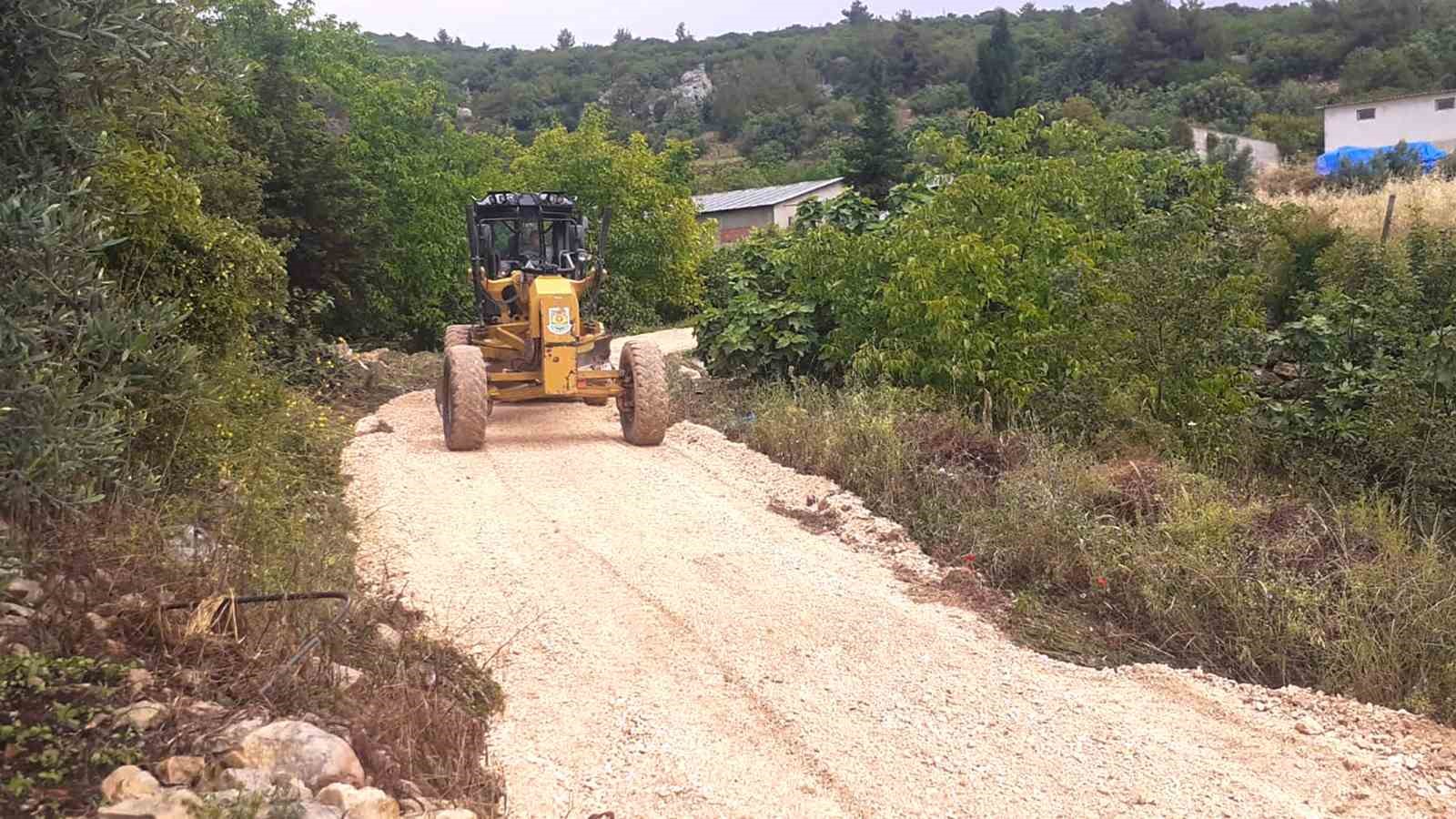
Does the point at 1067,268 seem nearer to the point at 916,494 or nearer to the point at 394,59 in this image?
A: the point at 916,494

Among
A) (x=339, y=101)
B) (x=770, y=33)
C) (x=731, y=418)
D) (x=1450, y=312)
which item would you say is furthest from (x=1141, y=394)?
(x=770, y=33)

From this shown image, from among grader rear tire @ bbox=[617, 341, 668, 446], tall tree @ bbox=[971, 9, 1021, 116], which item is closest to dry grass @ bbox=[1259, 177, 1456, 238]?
grader rear tire @ bbox=[617, 341, 668, 446]

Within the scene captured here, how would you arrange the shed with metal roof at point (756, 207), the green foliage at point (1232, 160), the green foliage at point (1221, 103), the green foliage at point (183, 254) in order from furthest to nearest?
1. the green foliage at point (1221, 103)
2. the shed with metal roof at point (756, 207)
3. the green foliage at point (1232, 160)
4. the green foliage at point (183, 254)

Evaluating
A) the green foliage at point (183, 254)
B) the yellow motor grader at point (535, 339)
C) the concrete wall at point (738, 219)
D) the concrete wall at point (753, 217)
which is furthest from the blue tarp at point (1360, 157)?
the green foliage at point (183, 254)

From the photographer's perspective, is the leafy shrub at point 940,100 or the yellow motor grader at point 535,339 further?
the leafy shrub at point 940,100

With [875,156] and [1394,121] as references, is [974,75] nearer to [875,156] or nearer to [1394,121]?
[1394,121]

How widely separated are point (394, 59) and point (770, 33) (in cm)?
10039

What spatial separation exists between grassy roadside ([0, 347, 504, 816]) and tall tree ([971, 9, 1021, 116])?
61.6m

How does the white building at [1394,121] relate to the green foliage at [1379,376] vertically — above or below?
above

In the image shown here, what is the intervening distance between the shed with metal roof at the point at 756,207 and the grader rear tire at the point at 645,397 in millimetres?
31471

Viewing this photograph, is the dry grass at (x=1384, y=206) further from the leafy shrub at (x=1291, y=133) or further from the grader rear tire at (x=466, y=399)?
the leafy shrub at (x=1291, y=133)

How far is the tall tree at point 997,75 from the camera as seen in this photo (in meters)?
64.1

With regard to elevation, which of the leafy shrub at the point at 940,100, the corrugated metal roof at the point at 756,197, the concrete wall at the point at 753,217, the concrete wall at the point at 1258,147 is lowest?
the concrete wall at the point at 753,217

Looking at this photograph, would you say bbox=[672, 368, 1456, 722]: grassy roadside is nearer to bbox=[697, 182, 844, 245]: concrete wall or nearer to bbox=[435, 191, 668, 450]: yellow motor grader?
bbox=[435, 191, 668, 450]: yellow motor grader
